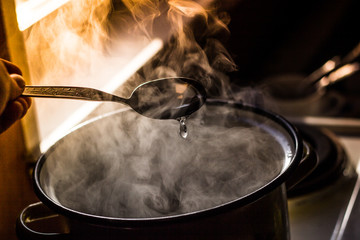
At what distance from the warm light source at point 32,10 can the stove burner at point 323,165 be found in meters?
0.65

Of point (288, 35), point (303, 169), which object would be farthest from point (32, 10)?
point (288, 35)

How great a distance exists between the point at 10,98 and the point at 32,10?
1.08 ft

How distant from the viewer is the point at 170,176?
741mm

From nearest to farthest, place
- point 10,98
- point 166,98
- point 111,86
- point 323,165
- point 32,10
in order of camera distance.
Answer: point 10,98 → point 166,98 → point 32,10 → point 323,165 → point 111,86

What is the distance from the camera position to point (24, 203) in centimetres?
72

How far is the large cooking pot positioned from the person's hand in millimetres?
73

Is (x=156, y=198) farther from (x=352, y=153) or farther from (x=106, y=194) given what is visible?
(x=352, y=153)

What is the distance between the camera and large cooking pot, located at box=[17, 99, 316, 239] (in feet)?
1.30

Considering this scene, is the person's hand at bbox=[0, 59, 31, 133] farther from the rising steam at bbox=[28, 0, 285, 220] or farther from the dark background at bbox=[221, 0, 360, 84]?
the dark background at bbox=[221, 0, 360, 84]

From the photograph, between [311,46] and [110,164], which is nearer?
[110,164]

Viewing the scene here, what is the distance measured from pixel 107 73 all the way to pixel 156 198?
531mm

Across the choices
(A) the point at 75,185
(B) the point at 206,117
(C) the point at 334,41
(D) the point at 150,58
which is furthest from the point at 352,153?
(C) the point at 334,41

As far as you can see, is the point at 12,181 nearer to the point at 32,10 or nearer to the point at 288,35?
the point at 32,10

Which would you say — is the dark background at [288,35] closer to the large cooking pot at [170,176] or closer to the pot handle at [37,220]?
the large cooking pot at [170,176]
